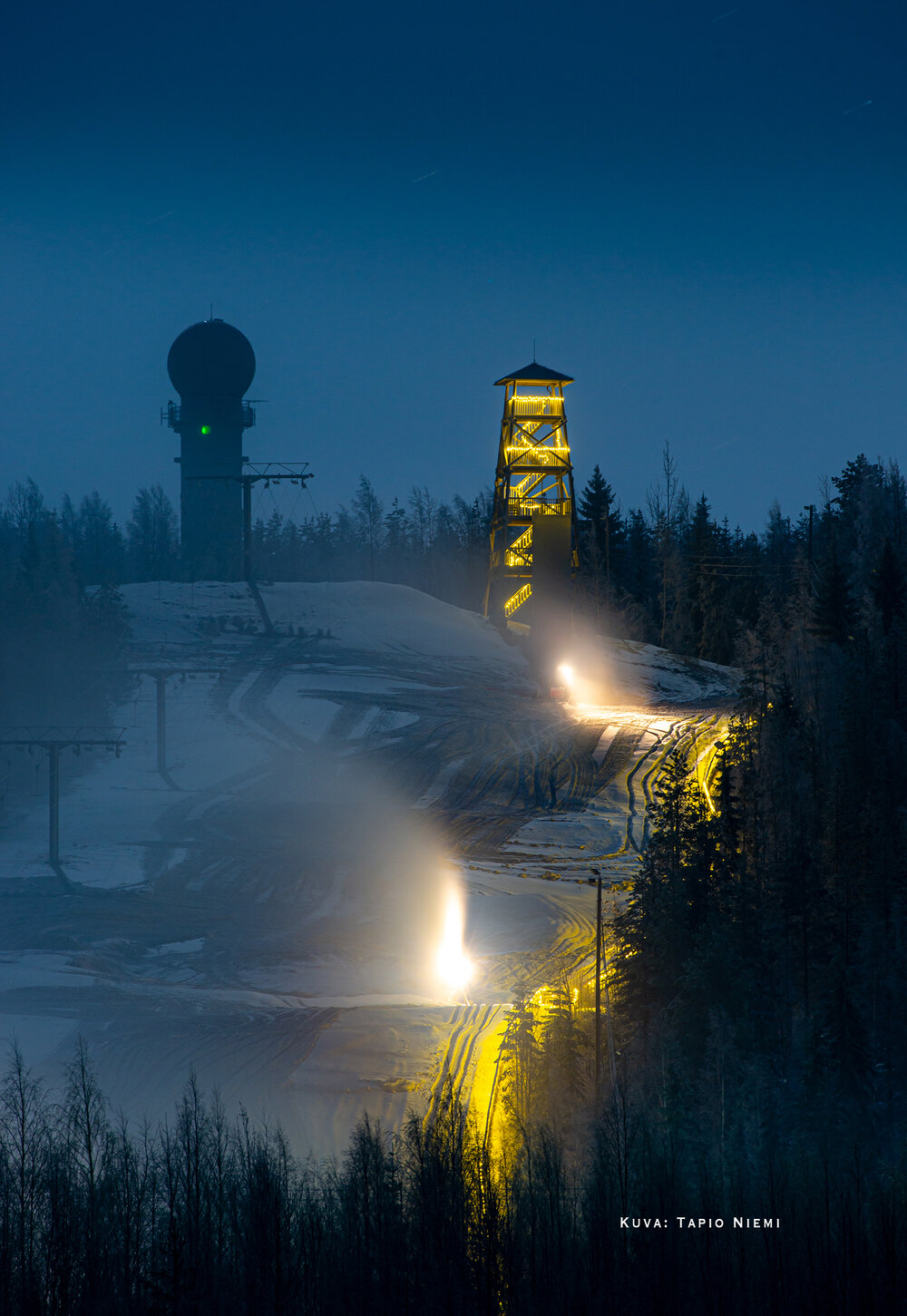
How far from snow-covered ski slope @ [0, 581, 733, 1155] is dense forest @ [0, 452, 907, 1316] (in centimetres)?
176

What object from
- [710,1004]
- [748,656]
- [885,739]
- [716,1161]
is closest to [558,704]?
[748,656]

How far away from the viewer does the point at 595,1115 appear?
19375mm

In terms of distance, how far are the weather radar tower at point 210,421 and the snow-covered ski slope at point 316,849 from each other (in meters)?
11.8

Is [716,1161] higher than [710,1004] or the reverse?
the reverse

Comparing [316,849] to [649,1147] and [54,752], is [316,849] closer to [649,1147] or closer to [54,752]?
[54,752]

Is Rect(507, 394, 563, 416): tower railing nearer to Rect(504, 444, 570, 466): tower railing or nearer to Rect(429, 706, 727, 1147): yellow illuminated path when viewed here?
Rect(504, 444, 570, 466): tower railing

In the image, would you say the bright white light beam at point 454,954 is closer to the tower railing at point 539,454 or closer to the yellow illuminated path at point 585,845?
the yellow illuminated path at point 585,845

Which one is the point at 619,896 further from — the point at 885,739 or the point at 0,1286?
the point at 0,1286

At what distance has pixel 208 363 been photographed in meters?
67.8

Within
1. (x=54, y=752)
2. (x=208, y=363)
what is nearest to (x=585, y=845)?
(x=54, y=752)

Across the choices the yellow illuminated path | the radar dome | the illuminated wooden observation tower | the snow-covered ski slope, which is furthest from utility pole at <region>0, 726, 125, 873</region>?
the radar dome

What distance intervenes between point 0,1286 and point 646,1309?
825 cm

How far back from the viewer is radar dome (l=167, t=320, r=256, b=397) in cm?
6775

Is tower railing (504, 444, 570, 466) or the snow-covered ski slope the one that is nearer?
the snow-covered ski slope
